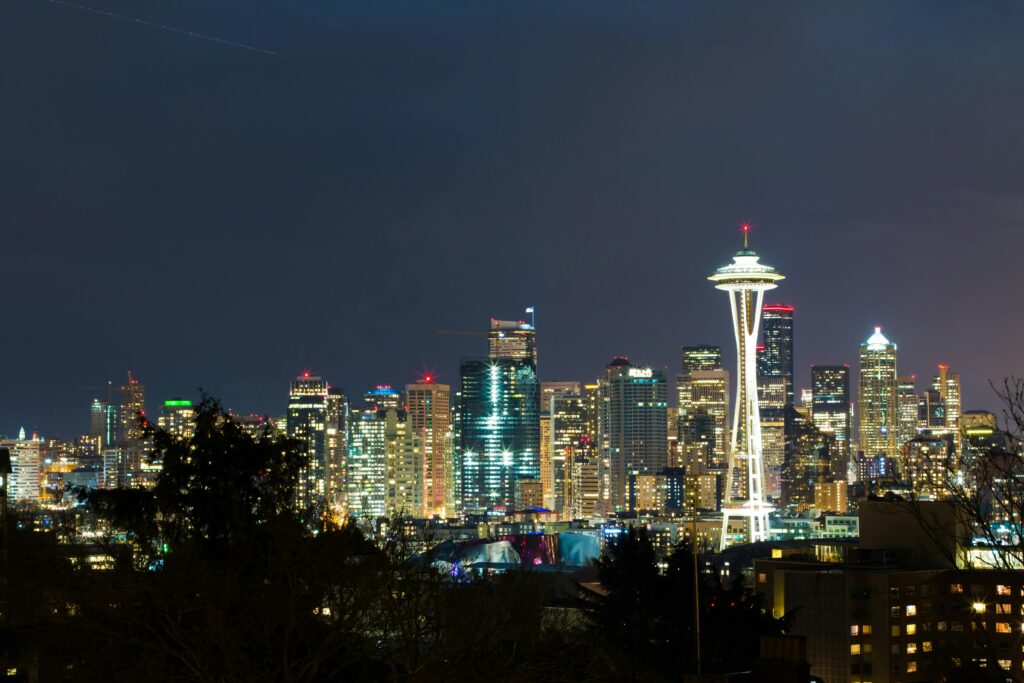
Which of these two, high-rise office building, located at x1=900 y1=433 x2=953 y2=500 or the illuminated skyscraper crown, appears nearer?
high-rise office building, located at x1=900 y1=433 x2=953 y2=500

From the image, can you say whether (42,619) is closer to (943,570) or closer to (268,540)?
(268,540)

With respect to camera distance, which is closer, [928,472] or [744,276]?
[928,472]

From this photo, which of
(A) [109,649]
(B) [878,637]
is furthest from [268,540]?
(B) [878,637]

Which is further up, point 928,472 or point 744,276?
point 744,276

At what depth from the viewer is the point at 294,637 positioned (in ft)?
58.7

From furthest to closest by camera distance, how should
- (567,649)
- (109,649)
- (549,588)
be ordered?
(549,588), (567,649), (109,649)

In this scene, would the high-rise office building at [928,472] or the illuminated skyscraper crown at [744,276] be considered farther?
the illuminated skyscraper crown at [744,276]

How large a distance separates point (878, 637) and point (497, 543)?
256 ft

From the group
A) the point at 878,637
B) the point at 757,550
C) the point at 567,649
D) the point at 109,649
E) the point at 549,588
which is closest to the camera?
the point at 109,649

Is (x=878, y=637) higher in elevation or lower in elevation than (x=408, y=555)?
lower

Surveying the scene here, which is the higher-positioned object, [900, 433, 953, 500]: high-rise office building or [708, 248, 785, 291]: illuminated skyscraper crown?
[708, 248, 785, 291]: illuminated skyscraper crown

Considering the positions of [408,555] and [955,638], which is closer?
[408,555]

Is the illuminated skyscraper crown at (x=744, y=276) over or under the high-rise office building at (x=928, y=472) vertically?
over

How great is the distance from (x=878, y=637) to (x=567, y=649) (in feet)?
89.6
